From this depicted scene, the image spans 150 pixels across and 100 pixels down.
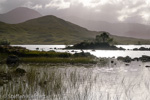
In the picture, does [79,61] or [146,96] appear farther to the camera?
[79,61]

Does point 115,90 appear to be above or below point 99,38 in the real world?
below

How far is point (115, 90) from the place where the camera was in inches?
786

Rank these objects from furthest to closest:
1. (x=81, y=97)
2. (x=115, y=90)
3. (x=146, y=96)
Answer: (x=115, y=90), (x=146, y=96), (x=81, y=97)

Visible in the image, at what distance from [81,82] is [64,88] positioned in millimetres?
3907

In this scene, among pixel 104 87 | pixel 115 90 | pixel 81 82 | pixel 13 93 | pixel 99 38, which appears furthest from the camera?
pixel 99 38

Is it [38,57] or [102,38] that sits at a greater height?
[102,38]

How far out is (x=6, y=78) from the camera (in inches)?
906

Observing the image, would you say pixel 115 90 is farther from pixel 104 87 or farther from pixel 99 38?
pixel 99 38

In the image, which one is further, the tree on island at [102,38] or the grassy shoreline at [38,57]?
the tree on island at [102,38]

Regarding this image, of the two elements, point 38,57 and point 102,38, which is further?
point 102,38

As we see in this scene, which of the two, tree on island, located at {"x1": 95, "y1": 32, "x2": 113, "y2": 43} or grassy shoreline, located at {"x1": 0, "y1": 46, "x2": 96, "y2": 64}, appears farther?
tree on island, located at {"x1": 95, "y1": 32, "x2": 113, "y2": 43}

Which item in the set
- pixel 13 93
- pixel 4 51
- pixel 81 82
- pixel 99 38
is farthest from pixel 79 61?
pixel 99 38

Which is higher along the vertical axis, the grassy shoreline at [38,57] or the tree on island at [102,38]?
the tree on island at [102,38]

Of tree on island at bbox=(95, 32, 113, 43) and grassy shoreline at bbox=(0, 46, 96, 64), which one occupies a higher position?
tree on island at bbox=(95, 32, 113, 43)
